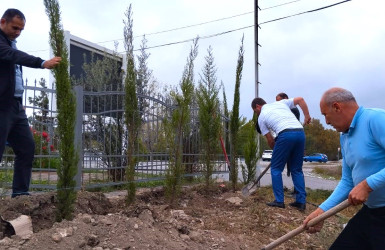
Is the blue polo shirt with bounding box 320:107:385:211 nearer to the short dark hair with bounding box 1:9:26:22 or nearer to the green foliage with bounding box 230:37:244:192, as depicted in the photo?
the short dark hair with bounding box 1:9:26:22

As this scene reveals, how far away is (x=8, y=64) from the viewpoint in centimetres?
439

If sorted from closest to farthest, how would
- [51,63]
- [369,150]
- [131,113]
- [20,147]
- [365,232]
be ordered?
[369,150], [365,232], [51,63], [20,147], [131,113]

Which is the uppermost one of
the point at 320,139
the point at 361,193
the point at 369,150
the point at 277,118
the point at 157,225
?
the point at 320,139

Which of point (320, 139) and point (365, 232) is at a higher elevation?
point (320, 139)

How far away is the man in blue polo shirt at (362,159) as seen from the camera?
9.28 feet

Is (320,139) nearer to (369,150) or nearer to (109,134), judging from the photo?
(109,134)

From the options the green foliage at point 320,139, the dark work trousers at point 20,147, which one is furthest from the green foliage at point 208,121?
the green foliage at point 320,139

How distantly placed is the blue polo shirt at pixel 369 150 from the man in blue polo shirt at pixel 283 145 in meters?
3.37

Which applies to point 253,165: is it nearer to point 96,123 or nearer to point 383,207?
point 96,123

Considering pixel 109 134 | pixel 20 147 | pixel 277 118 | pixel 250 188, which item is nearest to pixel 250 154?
pixel 250 188

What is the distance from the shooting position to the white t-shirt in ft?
21.7

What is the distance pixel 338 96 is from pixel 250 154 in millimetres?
5550

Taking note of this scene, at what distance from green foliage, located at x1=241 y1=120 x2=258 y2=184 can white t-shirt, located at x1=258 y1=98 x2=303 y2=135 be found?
4.74ft

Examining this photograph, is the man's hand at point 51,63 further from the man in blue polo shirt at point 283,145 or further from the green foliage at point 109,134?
the man in blue polo shirt at point 283,145
